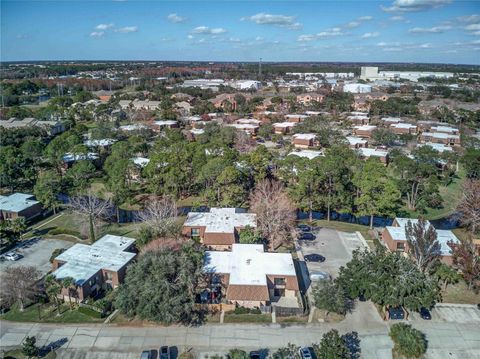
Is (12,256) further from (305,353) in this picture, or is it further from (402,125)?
(402,125)

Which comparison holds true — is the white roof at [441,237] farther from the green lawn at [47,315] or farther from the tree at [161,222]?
the green lawn at [47,315]

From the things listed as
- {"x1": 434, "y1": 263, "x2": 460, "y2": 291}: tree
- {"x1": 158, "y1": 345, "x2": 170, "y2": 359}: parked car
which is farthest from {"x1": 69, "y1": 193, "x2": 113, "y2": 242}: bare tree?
{"x1": 434, "y1": 263, "x2": 460, "y2": 291}: tree


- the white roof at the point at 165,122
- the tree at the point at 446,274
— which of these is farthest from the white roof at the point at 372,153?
the white roof at the point at 165,122

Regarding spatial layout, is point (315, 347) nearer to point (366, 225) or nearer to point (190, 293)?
point (190, 293)

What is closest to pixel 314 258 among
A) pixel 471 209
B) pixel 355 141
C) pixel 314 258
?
pixel 314 258

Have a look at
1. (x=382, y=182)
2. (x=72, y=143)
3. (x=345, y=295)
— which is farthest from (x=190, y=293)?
(x=72, y=143)

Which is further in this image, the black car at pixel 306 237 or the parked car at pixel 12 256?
the black car at pixel 306 237

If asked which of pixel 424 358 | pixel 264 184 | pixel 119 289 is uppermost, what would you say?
pixel 264 184
